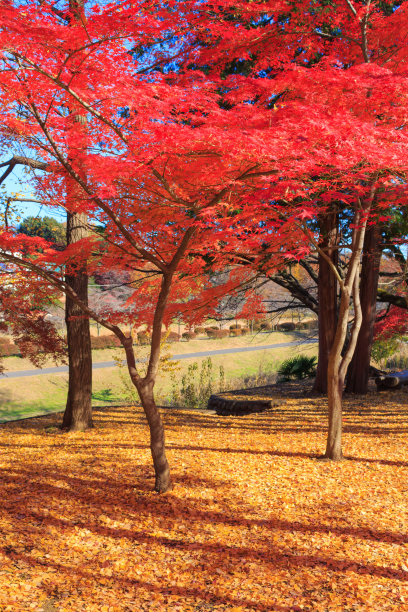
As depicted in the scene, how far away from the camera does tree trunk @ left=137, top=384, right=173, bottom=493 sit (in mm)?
4801

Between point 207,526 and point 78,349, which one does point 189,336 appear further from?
point 207,526

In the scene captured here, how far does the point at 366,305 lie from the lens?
10.5 meters

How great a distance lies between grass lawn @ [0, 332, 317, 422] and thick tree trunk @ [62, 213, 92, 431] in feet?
15.0

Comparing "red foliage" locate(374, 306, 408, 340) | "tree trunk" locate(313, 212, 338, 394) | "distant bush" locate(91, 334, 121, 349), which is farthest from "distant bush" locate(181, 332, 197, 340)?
"tree trunk" locate(313, 212, 338, 394)

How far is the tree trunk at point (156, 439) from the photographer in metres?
4.80

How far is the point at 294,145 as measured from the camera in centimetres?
422

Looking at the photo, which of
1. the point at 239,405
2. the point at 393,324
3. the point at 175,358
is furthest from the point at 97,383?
the point at 393,324

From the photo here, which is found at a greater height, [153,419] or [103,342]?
[103,342]

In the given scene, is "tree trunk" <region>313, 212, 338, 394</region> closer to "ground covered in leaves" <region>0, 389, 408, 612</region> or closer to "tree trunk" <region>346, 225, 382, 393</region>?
"tree trunk" <region>346, 225, 382, 393</region>

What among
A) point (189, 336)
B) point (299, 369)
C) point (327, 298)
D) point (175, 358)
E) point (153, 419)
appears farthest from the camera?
point (189, 336)

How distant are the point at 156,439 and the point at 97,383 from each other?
14.1 metres

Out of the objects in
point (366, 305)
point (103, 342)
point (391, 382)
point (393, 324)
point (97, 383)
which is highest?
point (366, 305)

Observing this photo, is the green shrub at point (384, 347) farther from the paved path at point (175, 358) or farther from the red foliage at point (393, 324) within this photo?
the paved path at point (175, 358)

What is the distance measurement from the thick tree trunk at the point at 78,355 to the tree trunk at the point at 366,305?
5.72m
